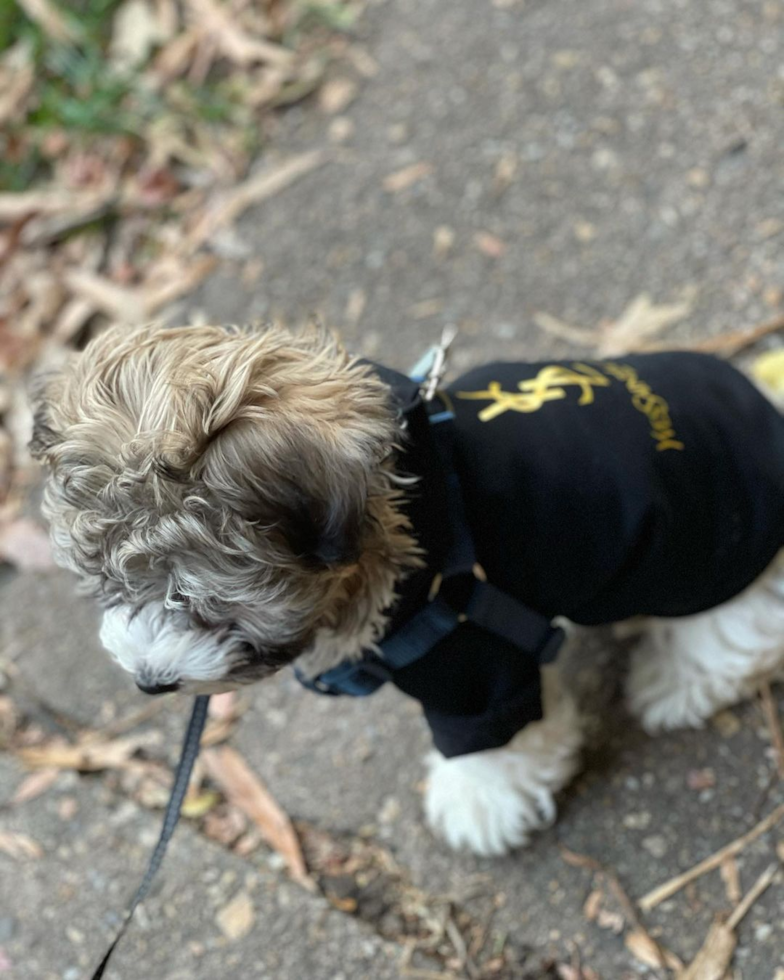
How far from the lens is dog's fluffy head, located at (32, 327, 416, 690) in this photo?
1.66 m

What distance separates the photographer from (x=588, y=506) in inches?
84.7

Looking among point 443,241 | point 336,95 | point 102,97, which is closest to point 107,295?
point 102,97

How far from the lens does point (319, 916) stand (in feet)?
8.70

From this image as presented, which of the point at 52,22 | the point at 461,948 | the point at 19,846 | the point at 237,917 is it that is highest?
the point at 52,22

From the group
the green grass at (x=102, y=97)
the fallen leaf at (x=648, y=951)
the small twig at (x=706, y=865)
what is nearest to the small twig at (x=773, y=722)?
the small twig at (x=706, y=865)

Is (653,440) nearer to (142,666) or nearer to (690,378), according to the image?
(690,378)

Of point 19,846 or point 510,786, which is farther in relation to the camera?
point 19,846

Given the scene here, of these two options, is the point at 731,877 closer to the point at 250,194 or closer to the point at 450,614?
the point at 450,614

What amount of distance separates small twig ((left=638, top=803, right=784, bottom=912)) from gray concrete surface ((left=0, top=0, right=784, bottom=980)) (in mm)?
25

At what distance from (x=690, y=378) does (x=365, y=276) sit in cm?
195

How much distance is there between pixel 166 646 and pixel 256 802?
129 centimetres

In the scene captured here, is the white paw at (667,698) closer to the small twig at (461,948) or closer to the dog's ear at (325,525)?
the small twig at (461,948)

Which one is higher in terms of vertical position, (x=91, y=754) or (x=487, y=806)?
(x=487, y=806)

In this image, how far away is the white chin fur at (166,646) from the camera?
184 centimetres
